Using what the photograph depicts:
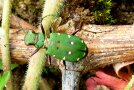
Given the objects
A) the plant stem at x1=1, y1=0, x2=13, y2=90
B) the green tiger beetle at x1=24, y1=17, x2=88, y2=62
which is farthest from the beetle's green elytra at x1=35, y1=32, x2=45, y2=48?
the plant stem at x1=1, y1=0, x2=13, y2=90

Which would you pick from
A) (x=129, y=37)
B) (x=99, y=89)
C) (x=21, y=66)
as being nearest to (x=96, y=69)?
(x=99, y=89)

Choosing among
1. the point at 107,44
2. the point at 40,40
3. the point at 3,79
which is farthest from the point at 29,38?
the point at 107,44

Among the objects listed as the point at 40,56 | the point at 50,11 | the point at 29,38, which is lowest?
the point at 40,56

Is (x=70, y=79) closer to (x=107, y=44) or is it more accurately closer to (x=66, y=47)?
(x=66, y=47)

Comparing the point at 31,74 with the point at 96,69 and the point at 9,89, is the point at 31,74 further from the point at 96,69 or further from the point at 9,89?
the point at 96,69

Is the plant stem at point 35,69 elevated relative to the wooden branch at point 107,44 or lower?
lower

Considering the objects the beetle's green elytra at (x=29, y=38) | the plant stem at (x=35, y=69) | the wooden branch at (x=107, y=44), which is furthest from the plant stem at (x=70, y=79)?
the beetle's green elytra at (x=29, y=38)

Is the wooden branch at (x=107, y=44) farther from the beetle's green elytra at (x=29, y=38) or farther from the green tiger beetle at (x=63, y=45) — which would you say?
the beetle's green elytra at (x=29, y=38)
